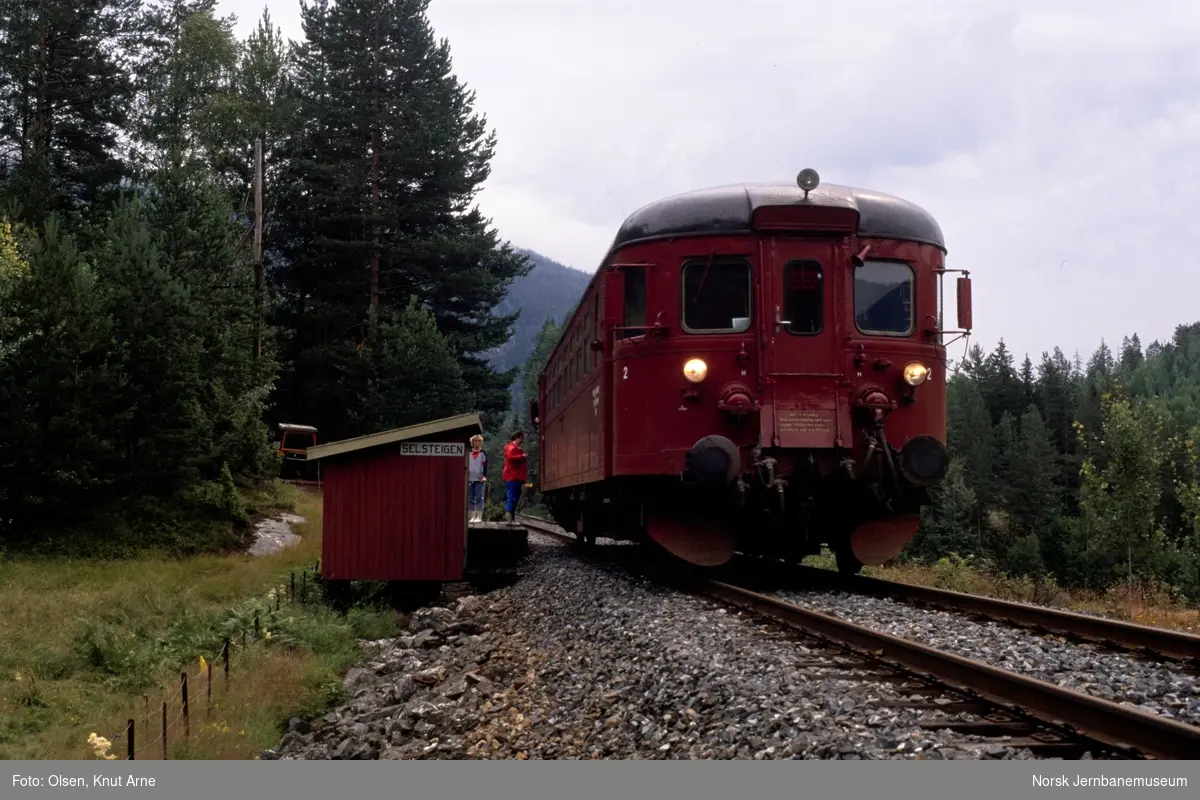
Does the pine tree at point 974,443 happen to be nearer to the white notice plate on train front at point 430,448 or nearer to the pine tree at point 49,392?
the pine tree at point 49,392

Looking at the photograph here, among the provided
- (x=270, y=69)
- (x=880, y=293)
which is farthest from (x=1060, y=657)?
(x=270, y=69)

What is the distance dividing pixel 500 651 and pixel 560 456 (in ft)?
23.4

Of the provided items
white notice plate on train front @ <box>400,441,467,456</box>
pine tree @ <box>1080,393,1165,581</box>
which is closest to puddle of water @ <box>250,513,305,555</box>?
white notice plate on train front @ <box>400,441,467,456</box>

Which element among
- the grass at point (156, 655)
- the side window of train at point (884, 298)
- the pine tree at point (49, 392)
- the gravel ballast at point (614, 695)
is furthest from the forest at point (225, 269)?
the side window of train at point (884, 298)

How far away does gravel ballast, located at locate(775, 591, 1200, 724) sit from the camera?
5664mm

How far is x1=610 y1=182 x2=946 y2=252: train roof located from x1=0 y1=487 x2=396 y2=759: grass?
516 centimetres

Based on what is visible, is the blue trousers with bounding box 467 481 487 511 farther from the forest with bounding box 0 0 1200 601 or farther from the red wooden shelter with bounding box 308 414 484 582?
the red wooden shelter with bounding box 308 414 484 582

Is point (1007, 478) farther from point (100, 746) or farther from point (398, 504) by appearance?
point (100, 746)

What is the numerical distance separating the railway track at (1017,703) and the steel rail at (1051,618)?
0.07ft

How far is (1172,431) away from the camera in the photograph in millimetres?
81938

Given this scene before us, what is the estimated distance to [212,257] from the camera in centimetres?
2495

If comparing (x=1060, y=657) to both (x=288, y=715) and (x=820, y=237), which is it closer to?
(x=820, y=237)

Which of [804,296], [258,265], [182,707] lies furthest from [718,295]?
[258,265]

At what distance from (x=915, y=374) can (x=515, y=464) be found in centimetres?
1097
